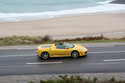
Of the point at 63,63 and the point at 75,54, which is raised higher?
the point at 75,54

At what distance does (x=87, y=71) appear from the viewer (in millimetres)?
10789

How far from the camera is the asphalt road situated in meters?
11.0

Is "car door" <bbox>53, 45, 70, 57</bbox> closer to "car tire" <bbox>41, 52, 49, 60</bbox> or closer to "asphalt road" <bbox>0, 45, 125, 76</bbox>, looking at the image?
A: "asphalt road" <bbox>0, 45, 125, 76</bbox>

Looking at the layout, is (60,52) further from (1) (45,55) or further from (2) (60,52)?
(1) (45,55)

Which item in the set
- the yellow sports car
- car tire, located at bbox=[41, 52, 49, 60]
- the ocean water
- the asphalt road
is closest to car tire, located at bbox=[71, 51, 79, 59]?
the yellow sports car

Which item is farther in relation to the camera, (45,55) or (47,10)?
(47,10)

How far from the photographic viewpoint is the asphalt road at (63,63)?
11000 millimetres

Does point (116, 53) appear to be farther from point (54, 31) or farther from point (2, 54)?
point (54, 31)

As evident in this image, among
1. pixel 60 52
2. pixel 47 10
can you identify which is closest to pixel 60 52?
pixel 60 52

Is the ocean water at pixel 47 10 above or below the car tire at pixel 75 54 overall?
above

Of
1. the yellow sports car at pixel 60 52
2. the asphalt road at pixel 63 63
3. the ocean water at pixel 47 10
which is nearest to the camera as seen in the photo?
the asphalt road at pixel 63 63

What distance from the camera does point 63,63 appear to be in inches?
485

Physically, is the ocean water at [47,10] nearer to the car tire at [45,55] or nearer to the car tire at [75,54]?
the car tire at [45,55]

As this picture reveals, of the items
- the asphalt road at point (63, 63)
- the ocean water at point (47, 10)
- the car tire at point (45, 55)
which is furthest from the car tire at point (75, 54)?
the ocean water at point (47, 10)
